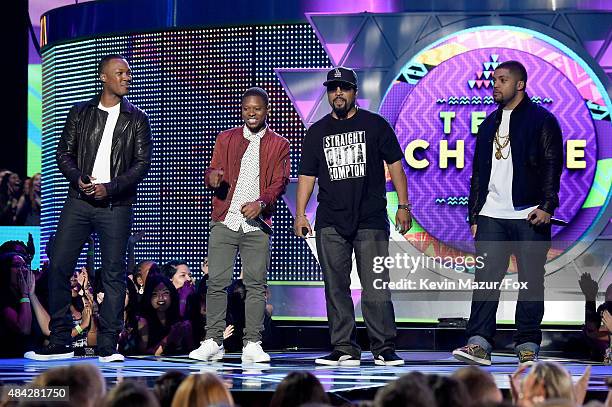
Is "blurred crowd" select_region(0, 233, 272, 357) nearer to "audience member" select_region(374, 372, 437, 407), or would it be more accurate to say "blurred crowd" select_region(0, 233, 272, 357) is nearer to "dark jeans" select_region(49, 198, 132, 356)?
"dark jeans" select_region(49, 198, 132, 356)

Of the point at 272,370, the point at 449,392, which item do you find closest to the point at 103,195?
the point at 272,370

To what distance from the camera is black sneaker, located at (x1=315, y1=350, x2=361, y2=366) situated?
6.31 meters

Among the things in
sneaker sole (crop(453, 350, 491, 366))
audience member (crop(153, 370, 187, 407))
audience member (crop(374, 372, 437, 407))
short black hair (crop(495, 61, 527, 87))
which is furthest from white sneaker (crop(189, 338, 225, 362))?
audience member (crop(374, 372, 437, 407))

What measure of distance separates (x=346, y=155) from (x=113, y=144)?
1.40 m

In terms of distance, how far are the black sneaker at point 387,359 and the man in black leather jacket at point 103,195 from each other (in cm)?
152

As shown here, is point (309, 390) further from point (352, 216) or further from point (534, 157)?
point (534, 157)

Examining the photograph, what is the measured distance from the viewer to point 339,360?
637 cm

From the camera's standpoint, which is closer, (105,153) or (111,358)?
(111,358)

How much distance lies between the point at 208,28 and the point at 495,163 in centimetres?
418

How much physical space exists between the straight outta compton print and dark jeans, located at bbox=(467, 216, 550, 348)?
0.82 metres

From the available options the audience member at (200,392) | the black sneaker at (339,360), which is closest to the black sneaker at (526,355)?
the black sneaker at (339,360)

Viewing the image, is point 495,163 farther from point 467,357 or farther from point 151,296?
point 151,296

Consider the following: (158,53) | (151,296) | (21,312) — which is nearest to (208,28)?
(158,53)

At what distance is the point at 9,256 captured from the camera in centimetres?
741
